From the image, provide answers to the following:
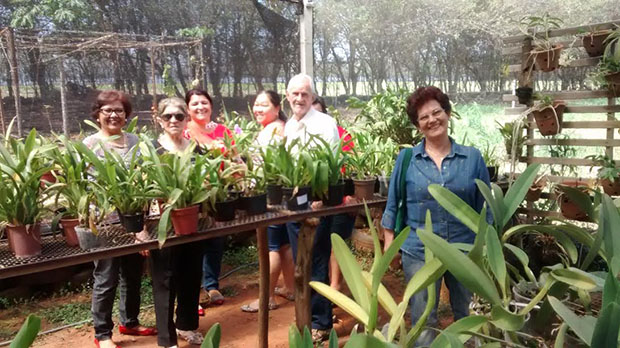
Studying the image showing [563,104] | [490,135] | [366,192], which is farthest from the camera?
[490,135]

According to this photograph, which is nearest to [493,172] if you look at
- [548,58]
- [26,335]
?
[548,58]

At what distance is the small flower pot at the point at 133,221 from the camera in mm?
1802

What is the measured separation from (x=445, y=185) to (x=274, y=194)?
81 centimetres

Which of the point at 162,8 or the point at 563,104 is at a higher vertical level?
the point at 162,8

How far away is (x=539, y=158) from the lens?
10.7 feet

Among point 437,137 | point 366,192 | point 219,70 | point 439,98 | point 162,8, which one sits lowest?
point 366,192

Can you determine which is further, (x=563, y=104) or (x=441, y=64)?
(x=441, y=64)

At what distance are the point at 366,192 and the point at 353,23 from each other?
342 centimetres

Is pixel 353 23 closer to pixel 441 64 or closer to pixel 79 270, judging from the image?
pixel 441 64

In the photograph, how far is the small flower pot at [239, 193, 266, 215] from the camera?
208 centimetres

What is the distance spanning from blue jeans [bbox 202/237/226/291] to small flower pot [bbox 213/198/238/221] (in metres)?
1.25

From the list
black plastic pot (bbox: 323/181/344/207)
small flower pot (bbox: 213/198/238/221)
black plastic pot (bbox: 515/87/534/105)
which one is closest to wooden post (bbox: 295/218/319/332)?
black plastic pot (bbox: 323/181/344/207)

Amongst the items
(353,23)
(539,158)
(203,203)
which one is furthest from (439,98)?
(353,23)

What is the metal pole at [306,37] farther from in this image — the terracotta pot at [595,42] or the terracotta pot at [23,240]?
the terracotta pot at [23,240]
